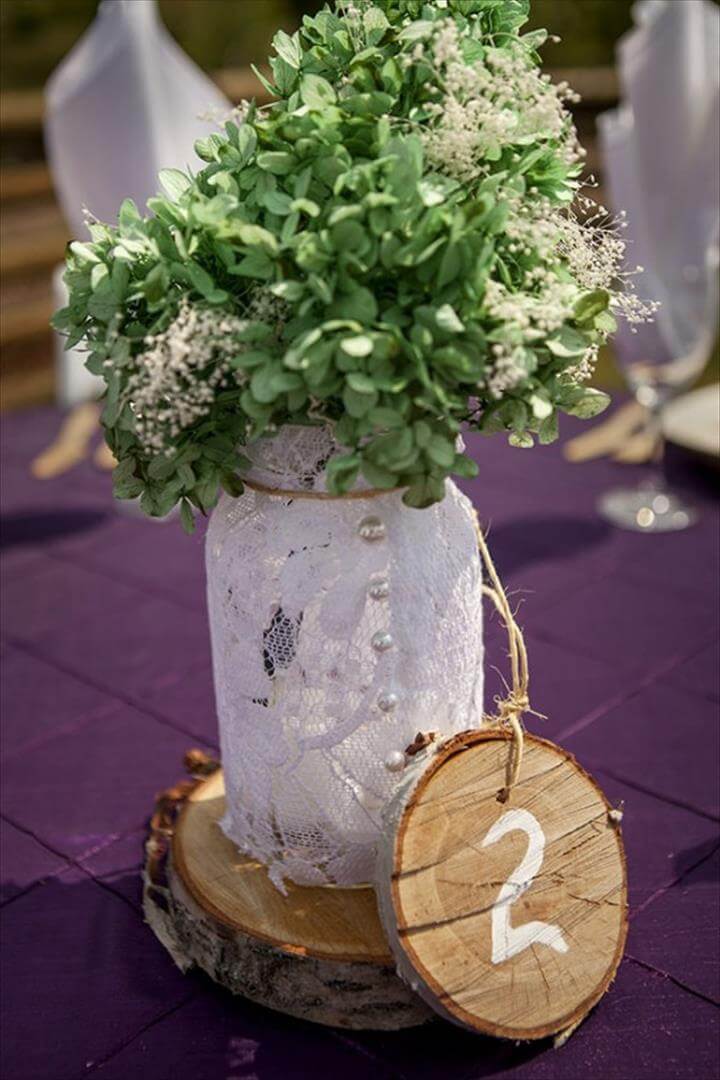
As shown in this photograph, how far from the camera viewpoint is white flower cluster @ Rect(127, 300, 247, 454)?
105 cm

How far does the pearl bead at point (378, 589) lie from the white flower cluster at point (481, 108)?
1.27 ft

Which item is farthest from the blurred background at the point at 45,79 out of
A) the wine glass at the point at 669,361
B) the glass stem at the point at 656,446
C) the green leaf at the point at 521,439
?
the green leaf at the point at 521,439

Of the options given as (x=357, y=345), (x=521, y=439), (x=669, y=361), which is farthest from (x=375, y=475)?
(x=669, y=361)

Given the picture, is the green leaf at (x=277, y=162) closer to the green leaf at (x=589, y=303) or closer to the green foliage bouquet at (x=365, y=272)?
the green foliage bouquet at (x=365, y=272)

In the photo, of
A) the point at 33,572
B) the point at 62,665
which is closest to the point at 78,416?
the point at 33,572

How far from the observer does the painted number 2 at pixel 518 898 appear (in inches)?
45.2

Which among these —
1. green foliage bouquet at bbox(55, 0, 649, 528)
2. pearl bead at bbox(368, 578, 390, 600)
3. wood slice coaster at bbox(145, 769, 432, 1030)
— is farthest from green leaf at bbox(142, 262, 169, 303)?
wood slice coaster at bbox(145, 769, 432, 1030)

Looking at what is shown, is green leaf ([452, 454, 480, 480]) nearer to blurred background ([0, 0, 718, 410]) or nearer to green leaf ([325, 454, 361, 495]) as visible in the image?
green leaf ([325, 454, 361, 495])

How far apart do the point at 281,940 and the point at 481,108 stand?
825 millimetres

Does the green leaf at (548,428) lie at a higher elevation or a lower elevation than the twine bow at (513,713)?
higher

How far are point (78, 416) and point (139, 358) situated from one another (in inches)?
93.1

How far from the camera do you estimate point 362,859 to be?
1288 millimetres

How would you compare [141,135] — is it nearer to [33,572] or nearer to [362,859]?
[33,572]

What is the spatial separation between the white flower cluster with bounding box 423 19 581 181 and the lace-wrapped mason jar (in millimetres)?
292
